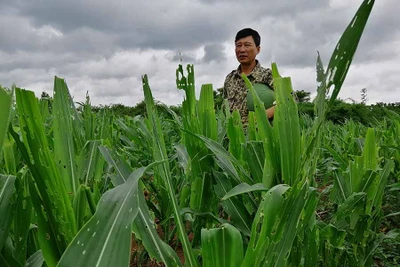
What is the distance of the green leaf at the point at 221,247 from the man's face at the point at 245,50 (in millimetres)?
2627

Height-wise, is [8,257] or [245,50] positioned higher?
[245,50]

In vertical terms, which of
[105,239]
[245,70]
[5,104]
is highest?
[245,70]

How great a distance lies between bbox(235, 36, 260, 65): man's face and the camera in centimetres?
315

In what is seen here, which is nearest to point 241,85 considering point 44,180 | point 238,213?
point 238,213

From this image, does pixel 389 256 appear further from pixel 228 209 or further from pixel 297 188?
pixel 297 188

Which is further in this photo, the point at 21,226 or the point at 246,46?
the point at 246,46

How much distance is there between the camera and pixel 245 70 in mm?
3232

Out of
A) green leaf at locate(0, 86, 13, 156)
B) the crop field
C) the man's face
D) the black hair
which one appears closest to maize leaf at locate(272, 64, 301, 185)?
the crop field

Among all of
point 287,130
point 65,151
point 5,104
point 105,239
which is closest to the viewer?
point 5,104

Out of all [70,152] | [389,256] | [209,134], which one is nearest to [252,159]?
[209,134]

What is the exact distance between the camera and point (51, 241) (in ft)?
1.99

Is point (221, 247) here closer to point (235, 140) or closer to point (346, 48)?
point (346, 48)

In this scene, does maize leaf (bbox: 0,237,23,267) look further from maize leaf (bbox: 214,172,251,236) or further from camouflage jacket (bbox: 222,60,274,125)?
camouflage jacket (bbox: 222,60,274,125)

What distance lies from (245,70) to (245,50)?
17 cm
